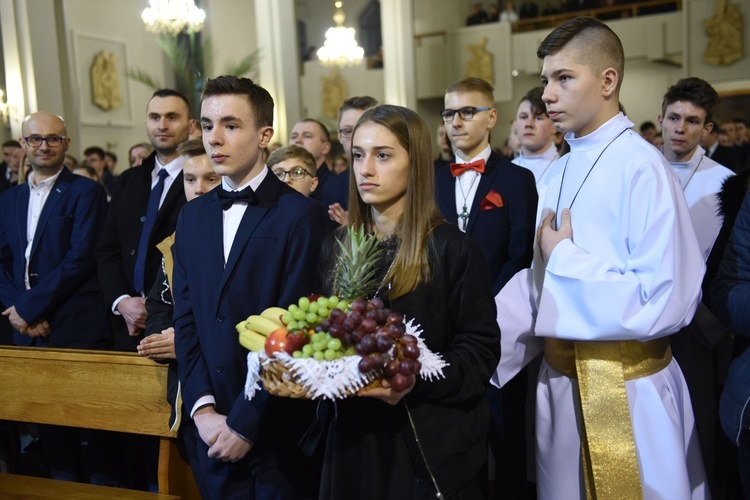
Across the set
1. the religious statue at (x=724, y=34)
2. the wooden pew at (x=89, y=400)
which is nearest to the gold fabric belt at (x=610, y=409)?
the wooden pew at (x=89, y=400)

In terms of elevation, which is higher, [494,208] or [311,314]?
[494,208]

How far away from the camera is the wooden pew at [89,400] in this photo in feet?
9.67

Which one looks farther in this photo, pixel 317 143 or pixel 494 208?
pixel 317 143

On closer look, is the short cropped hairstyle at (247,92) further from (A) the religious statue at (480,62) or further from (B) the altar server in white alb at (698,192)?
(A) the religious statue at (480,62)

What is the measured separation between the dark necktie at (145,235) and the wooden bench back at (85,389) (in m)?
0.57

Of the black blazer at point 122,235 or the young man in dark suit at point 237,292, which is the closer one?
the young man in dark suit at point 237,292

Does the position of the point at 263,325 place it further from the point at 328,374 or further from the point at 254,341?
the point at 328,374

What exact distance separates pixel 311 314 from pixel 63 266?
262 cm

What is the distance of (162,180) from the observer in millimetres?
3928

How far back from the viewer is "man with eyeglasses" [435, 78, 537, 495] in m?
3.40

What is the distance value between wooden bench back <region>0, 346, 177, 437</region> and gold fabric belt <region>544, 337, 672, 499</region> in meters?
1.59

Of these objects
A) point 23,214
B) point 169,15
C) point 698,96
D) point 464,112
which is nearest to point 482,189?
point 464,112

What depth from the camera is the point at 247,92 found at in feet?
8.72

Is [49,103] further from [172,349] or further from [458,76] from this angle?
[458,76]
